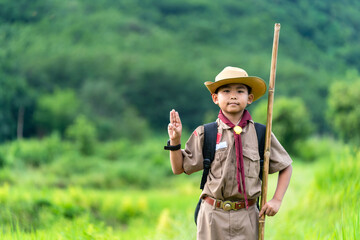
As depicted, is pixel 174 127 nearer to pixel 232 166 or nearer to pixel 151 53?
pixel 232 166

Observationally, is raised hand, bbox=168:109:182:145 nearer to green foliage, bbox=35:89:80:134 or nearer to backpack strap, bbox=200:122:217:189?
backpack strap, bbox=200:122:217:189

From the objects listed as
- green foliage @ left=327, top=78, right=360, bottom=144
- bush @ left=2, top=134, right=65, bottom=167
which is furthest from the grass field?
bush @ left=2, top=134, right=65, bottom=167

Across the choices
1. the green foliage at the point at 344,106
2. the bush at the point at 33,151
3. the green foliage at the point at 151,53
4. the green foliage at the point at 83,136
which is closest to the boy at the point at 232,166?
the green foliage at the point at 344,106

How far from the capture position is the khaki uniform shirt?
2828 mm

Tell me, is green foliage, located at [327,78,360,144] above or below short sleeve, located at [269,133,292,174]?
above

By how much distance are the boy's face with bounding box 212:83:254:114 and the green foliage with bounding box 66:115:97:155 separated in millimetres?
33591

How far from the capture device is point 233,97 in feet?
9.40

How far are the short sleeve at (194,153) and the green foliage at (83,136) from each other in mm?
33512

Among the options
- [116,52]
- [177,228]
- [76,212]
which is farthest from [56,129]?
[177,228]

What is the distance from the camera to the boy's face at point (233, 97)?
286 centimetres

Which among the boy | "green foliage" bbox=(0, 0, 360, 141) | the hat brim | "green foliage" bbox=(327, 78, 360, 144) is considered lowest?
the boy

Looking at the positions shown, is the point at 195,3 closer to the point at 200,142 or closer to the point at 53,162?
the point at 53,162

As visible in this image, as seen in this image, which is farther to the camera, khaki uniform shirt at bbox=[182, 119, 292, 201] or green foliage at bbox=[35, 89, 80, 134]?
green foliage at bbox=[35, 89, 80, 134]

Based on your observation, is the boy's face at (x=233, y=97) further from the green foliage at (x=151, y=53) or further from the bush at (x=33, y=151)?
the green foliage at (x=151, y=53)
